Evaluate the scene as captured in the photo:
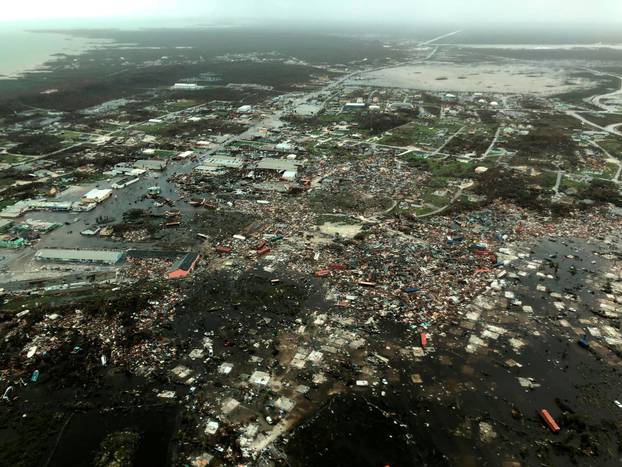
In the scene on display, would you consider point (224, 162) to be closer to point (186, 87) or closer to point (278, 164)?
point (278, 164)

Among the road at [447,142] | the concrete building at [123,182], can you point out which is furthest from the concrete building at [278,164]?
the road at [447,142]

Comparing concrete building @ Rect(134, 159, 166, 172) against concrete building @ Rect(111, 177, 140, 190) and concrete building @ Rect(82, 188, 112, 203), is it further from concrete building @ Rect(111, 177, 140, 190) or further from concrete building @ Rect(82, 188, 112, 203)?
concrete building @ Rect(82, 188, 112, 203)

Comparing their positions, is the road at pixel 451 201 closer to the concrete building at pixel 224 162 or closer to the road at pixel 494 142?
the road at pixel 494 142

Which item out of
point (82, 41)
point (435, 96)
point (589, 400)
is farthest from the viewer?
point (82, 41)

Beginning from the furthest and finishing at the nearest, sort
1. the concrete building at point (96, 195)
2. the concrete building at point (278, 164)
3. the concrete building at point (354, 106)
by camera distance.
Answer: the concrete building at point (354, 106), the concrete building at point (278, 164), the concrete building at point (96, 195)

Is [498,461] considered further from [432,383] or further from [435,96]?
[435,96]

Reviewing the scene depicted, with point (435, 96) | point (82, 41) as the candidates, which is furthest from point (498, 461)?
→ point (82, 41)

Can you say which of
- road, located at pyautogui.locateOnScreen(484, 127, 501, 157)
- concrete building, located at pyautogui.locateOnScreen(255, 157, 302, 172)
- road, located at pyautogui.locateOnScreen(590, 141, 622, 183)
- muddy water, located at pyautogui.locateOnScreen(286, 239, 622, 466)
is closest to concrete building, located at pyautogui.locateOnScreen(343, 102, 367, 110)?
road, located at pyautogui.locateOnScreen(484, 127, 501, 157)
